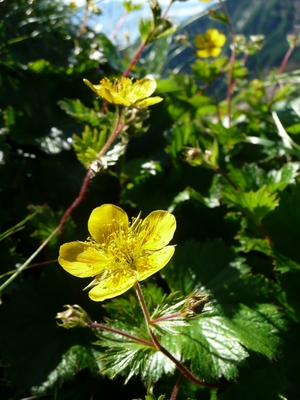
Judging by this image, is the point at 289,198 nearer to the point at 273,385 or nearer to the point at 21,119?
the point at 273,385

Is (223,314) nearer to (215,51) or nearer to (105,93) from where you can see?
(105,93)

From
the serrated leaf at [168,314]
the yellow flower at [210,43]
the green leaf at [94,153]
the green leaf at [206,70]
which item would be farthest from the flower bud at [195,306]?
the yellow flower at [210,43]

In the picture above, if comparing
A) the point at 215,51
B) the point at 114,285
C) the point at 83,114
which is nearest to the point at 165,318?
the point at 114,285

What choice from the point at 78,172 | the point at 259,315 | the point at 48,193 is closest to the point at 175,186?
the point at 78,172

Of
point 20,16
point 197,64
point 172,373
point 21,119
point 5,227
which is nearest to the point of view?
point 172,373

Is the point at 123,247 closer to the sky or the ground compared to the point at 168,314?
closer to the sky

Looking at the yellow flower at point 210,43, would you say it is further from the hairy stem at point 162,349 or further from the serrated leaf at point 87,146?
the hairy stem at point 162,349

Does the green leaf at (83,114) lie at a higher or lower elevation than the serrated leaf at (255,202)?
higher
